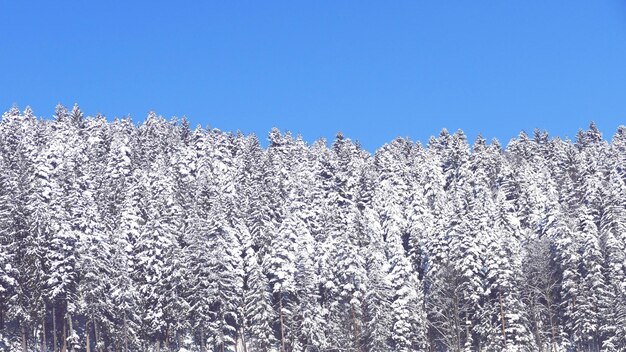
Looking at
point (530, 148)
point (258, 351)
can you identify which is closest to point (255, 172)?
point (258, 351)

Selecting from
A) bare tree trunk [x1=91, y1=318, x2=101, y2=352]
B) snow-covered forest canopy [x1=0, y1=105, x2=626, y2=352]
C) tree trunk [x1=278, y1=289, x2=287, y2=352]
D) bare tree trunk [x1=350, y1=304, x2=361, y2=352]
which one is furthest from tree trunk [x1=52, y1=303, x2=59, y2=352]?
bare tree trunk [x1=350, y1=304, x2=361, y2=352]

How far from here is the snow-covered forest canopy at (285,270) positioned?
212 feet

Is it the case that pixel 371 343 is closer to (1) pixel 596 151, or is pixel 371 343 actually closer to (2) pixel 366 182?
(2) pixel 366 182

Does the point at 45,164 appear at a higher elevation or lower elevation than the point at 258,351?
higher

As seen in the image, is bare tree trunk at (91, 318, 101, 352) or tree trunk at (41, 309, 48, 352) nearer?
tree trunk at (41, 309, 48, 352)

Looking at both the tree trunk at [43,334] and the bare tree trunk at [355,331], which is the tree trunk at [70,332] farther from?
the bare tree trunk at [355,331]

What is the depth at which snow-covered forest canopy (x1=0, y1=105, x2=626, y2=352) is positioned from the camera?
64.6 metres

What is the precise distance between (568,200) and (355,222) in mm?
32916

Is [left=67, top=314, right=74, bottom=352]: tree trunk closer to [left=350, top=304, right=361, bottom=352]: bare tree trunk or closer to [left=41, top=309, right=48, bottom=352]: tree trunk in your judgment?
[left=41, top=309, right=48, bottom=352]: tree trunk

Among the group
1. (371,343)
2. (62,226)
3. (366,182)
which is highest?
(366,182)

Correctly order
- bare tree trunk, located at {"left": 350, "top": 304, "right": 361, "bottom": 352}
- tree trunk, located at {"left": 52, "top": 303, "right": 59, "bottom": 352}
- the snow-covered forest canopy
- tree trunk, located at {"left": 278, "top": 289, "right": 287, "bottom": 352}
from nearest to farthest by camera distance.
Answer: tree trunk, located at {"left": 52, "top": 303, "right": 59, "bottom": 352} → the snow-covered forest canopy → tree trunk, located at {"left": 278, "top": 289, "right": 287, "bottom": 352} → bare tree trunk, located at {"left": 350, "top": 304, "right": 361, "bottom": 352}

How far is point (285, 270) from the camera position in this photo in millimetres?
72188

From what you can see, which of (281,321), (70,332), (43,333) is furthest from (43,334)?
(281,321)

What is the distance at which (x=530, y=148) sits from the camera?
15288cm
